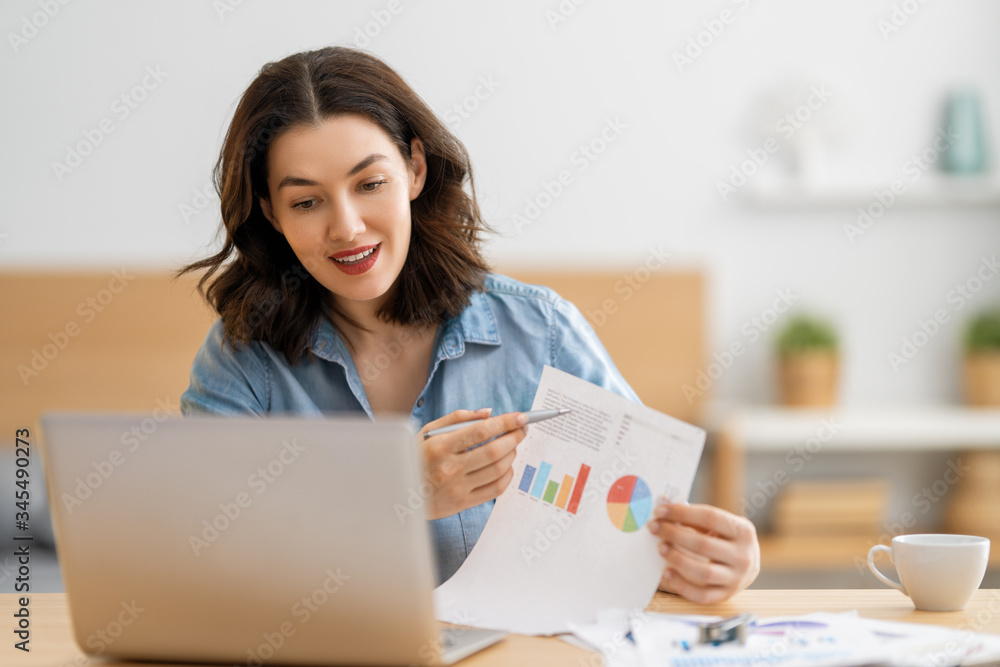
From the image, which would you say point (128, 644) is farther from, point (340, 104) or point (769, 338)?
point (769, 338)

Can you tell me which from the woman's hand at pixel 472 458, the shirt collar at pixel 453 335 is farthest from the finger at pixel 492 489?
the shirt collar at pixel 453 335

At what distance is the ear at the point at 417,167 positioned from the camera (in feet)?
4.75

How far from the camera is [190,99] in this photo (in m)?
2.94

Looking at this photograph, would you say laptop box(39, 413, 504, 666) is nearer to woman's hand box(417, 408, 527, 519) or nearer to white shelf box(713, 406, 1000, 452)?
woman's hand box(417, 408, 527, 519)

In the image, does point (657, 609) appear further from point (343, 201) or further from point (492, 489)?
point (343, 201)

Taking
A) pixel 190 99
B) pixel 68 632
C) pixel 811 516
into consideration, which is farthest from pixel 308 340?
pixel 811 516

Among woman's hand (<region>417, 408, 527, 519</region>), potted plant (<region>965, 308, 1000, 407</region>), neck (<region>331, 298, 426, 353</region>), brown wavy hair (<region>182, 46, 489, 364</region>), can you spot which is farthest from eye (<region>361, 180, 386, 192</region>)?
potted plant (<region>965, 308, 1000, 407</region>)

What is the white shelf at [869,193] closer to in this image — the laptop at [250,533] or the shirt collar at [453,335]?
the shirt collar at [453,335]

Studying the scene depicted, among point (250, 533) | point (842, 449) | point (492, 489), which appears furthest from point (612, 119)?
point (250, 533)

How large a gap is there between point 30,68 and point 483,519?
92.8 inches

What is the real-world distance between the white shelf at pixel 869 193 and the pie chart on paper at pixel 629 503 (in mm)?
2256

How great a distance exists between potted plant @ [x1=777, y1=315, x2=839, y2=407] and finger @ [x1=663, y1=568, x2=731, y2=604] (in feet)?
6.66

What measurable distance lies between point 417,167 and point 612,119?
1.72 meters

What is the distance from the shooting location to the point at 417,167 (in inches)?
58.0
